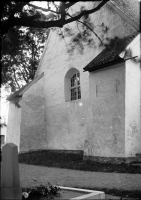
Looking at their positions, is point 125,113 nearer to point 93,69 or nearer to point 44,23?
point 93,69

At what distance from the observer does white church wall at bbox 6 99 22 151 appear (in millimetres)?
17062

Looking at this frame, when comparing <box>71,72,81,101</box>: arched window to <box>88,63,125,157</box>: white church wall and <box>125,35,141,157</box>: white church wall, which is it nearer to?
<box>88,63,125,157</box>: white church wall

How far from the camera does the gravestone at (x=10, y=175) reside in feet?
13.8

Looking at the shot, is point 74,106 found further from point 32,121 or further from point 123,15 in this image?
point 123,15

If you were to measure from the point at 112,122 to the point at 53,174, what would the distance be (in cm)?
363

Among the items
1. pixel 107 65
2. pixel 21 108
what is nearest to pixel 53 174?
pixel 107 65

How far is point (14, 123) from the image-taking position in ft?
58.3

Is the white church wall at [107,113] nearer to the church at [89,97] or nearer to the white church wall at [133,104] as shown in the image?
the church at [89,97]

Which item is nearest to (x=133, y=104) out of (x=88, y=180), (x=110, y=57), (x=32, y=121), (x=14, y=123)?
(x=110, y=57)

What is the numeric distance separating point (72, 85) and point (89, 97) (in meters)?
4.23

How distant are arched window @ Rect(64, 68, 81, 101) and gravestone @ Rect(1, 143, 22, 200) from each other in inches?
455

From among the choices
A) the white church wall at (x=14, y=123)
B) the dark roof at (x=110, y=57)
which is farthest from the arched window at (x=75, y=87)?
the white church wall at (x=14, y=123)

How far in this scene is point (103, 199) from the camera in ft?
16.4

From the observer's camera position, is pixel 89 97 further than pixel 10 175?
Yes
